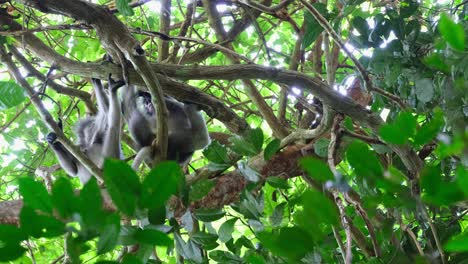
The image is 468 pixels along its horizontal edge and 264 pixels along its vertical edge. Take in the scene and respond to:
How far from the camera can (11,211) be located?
9.80ft

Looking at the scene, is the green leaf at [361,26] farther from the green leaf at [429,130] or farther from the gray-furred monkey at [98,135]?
the gray-furred monkey at [98,135]

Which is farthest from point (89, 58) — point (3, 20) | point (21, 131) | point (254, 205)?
point (254, 205)

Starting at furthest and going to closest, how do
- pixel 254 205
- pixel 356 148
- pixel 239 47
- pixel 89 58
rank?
Answer: 1. pixel 239 47
2. pixel 89 58
3. pixel 254 205
4. pixel 356 148

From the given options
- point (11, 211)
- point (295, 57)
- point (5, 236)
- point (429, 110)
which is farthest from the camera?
point (295, 57)

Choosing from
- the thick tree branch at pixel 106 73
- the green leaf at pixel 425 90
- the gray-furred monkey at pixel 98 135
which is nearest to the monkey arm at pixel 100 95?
the gray-furred monkey at pixel 98 135

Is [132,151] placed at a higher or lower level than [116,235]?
higher

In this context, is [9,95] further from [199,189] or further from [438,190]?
[438,190]

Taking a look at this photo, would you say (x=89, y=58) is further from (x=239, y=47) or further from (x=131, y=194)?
(x=131, y=194)

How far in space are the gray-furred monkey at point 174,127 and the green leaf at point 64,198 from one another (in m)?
3.49

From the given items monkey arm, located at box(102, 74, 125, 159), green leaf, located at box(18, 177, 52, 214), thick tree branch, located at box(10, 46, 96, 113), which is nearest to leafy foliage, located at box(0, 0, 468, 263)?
green leaf, located at box(18, 177, 52, 214)

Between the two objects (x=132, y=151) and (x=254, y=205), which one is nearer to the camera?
(x=254, y=205)

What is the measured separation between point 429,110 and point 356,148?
60.3 inches

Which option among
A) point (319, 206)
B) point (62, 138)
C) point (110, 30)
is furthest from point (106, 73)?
point (319, 206)

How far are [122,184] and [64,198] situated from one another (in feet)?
0.29
